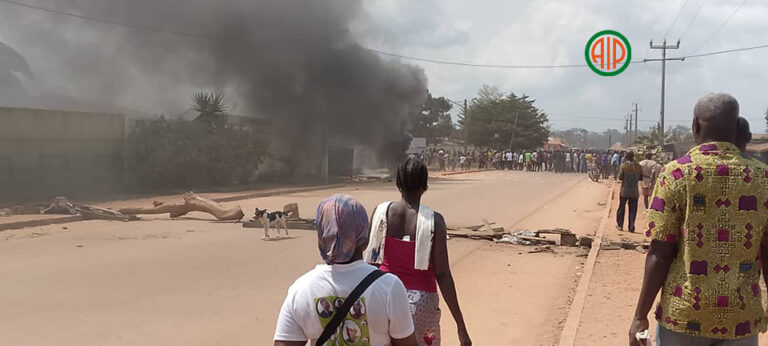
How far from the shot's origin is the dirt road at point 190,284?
5.20 metres

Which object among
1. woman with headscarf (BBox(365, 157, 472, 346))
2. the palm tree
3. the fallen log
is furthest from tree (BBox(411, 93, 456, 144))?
woman with headscarf (BBox(365, 157, 472, 346))

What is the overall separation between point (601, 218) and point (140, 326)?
11389mm

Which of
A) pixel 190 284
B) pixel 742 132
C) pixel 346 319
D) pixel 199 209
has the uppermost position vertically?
pixel 742 132

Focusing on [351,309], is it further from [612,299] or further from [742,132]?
[612,299]

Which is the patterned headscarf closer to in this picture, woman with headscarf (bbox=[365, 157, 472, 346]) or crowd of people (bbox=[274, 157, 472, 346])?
crowd of people (bbox=[274, 157, 472, 346])

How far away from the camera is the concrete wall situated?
17281 millimetres

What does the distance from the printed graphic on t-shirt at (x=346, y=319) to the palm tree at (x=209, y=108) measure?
77.1 feet

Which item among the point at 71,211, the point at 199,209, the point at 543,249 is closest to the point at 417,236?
the point at 543,249

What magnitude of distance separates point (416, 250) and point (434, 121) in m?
58.9

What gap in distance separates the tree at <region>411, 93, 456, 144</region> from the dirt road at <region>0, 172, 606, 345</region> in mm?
44384

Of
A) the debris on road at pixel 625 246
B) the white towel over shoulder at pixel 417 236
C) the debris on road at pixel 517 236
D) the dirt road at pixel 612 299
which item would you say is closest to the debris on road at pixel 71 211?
the debris on road at pixel 517 236

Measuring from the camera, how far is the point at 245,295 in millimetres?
6465

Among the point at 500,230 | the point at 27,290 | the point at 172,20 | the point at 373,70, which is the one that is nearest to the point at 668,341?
the point at 27,290

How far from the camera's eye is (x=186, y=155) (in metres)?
22.1
